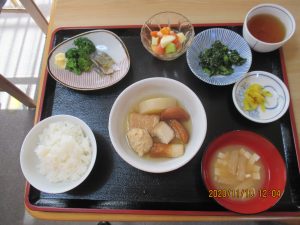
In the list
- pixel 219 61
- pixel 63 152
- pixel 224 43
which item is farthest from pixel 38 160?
pixel 224 43

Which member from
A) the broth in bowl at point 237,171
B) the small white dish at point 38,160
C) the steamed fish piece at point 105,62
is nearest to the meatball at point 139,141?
the small white dish at point 38,160

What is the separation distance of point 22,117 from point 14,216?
2.70ft

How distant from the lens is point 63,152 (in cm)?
130

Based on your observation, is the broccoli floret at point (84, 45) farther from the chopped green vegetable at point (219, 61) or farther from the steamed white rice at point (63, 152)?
the chopped green vegetable at point (219, 61)

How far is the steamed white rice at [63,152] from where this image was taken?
1.27m

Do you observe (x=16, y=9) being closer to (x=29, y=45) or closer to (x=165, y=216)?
(x=29, y=45)

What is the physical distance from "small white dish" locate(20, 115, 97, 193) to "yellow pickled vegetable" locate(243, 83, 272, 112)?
77 cm

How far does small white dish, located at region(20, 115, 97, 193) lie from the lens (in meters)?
1.24

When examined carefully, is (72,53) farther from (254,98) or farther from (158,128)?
(254,98)

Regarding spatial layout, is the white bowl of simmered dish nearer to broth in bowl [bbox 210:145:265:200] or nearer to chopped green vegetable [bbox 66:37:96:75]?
broth in bowl [bbox 210:145:265:200]

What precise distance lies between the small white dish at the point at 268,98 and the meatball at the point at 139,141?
0.48 m

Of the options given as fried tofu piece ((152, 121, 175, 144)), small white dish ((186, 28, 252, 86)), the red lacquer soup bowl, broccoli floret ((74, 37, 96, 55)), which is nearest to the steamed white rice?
fried tofu piece ((152, 121, 175, 144))

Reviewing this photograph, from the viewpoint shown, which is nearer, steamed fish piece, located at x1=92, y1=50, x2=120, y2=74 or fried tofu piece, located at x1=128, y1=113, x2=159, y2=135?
fried tofu piece, located at x1=128, y1=113, x2=159, y2=135

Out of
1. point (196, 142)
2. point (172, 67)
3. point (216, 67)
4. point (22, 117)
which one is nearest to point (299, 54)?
point (216, 67)
